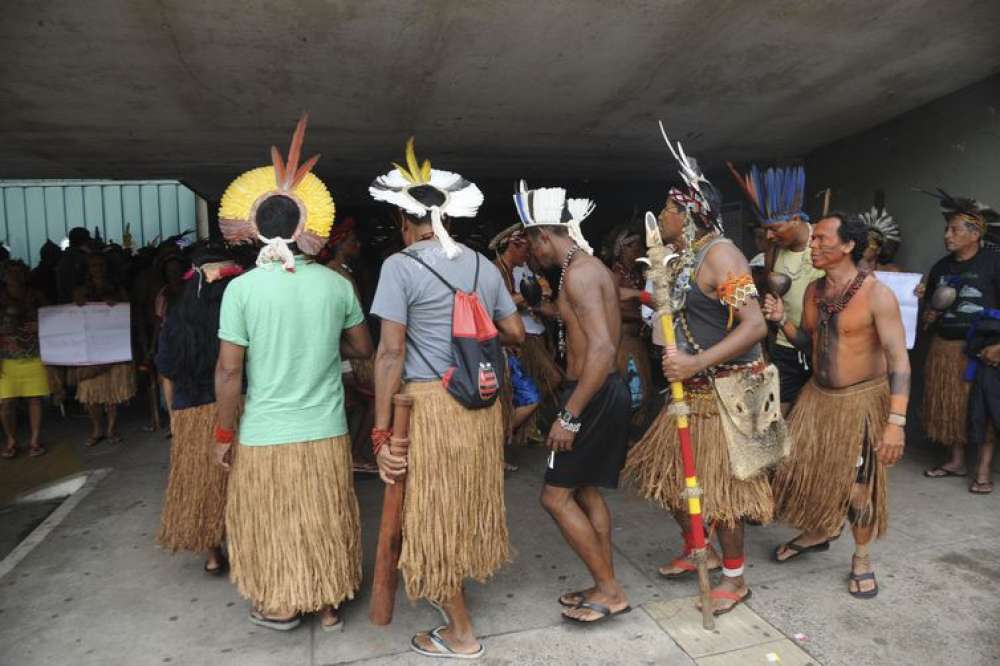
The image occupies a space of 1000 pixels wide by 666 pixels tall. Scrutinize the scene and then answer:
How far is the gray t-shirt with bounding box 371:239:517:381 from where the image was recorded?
2613mm

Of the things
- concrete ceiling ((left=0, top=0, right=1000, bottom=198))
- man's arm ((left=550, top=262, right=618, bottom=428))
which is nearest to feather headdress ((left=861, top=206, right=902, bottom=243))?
concrete ceiling ((left=0, top=0, right=1000, bottom=198))

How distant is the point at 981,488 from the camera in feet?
14.3

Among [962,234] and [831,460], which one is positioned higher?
[962,234]

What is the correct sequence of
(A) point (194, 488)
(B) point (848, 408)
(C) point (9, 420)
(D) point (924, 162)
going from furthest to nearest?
(C) point (9, 420) → (D) point (924, 162) → (A) point (194, 488) → (B) point (848, 408)

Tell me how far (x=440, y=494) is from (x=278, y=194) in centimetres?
138

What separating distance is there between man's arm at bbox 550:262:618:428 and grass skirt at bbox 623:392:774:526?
45 cm

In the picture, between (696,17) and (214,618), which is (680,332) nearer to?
(696,17)

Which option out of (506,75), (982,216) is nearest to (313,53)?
(506,75)

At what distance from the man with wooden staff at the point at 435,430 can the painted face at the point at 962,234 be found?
3.57 metres

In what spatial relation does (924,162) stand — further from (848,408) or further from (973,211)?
(848,408)

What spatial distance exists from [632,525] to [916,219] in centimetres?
371

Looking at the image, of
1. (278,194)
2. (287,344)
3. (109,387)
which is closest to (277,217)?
(278,194)

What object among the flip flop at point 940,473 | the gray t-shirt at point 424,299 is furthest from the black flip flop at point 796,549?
the gray t-shirt at point 424,299

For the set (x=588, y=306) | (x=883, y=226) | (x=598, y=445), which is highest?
(x=883, y=226)
